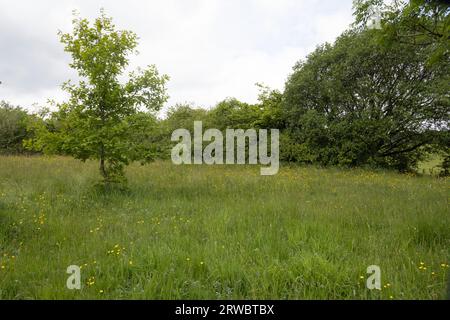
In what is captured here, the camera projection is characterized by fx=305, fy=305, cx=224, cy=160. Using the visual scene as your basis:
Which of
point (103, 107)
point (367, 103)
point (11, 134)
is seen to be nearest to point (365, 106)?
point (367, 103)

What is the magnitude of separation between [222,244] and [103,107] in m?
5.77

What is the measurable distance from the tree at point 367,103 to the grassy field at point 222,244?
820 cm

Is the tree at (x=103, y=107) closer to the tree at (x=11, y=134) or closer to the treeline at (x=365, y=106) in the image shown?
the treeline at (x=365, y=106)

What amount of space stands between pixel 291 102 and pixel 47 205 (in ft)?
48.5

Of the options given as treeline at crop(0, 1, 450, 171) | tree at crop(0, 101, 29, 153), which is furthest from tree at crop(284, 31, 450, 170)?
tree at crop(0, 101, 29, 153)

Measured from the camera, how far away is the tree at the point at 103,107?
7.92 meters

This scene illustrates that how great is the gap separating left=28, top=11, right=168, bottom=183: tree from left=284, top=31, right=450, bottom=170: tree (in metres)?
10.9

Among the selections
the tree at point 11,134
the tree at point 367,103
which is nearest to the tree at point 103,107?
the tree at point 367,103

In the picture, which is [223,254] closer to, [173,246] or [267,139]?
[173,246]

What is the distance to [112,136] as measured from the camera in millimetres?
8148

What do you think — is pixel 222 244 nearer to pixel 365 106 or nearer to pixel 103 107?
pixel 103 107

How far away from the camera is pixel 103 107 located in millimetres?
8547
